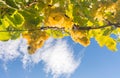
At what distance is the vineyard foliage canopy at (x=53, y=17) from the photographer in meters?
2.58

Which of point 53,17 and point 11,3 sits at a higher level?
point 53,17

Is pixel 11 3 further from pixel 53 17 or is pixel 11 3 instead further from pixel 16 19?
pixel 53 17

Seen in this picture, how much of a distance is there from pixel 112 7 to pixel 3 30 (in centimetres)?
91

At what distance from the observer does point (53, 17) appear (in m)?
2.67

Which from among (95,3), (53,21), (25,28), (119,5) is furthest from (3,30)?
(119,5)

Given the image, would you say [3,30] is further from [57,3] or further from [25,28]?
[57,3]

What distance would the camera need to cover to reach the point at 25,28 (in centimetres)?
272

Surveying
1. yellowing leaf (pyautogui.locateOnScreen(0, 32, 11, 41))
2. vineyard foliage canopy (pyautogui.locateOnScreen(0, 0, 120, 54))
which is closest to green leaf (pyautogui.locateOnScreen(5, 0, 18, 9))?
vineyard foliage canopy (pyautogui.locateOnScreen(0, 0, 120, 54))

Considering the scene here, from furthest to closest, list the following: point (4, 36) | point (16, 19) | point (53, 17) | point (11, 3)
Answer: point (4, 36)
point (53, 17)
point (16, 19)
point (11, 3)

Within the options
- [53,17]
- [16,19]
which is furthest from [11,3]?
[53,17]

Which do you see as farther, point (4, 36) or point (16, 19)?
point (4, 36)

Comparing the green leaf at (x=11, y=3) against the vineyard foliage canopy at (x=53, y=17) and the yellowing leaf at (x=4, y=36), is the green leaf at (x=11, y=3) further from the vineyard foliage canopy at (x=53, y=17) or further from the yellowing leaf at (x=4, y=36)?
the yellowing leaf at (x=4, y=36)

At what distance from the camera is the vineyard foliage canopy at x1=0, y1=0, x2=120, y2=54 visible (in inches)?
101

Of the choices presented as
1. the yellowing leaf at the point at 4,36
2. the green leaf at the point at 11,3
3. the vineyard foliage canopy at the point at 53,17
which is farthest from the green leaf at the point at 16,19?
the yellowing leaf at the point at 4,36
